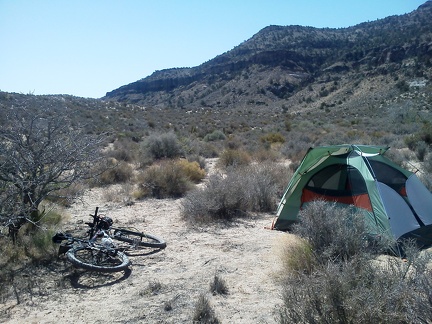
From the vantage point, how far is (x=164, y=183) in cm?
1089

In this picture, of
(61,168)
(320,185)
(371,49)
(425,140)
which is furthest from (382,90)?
(61,168)

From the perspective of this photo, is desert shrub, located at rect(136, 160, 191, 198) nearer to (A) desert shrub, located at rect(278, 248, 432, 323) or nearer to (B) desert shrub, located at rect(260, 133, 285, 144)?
(A) desert shrub, located at rect(278, 248, 432, 323)

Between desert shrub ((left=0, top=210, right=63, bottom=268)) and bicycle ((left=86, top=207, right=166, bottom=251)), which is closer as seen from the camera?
desert shrub ((left=0, top=210, right=63, bottom=268))

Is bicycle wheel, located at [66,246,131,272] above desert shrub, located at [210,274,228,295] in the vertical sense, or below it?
above

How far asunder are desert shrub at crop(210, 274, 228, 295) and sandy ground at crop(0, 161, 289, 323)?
6cm

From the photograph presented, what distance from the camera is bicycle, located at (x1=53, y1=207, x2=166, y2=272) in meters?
5.24

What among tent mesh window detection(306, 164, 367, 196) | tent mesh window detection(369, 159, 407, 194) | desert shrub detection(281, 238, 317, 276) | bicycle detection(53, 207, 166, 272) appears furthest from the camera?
tent mesh window detection(306, 164, 367, 196)

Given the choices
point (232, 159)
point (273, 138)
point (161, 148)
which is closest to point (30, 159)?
point (232, 159)

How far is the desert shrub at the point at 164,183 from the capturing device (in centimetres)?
1077

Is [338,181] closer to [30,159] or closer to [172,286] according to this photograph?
[172,286]

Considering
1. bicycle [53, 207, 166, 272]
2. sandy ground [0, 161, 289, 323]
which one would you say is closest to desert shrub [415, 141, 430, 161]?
sandy ground [0, 161, 289, 323]

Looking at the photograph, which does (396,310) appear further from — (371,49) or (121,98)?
(121,98)

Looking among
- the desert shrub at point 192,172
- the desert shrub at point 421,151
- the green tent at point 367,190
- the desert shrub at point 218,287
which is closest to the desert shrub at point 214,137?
the desert shrub at point 192,172

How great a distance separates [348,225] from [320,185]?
2.06 metres
